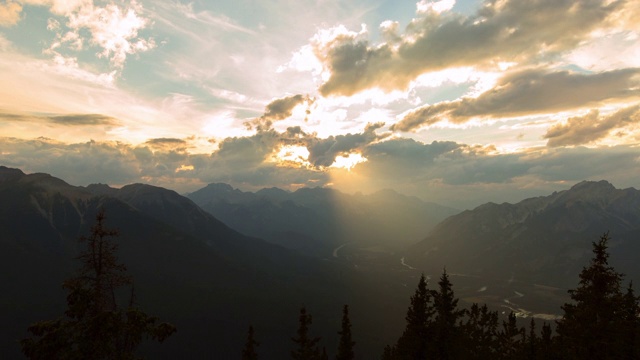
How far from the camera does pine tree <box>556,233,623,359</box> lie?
2689 centimetres

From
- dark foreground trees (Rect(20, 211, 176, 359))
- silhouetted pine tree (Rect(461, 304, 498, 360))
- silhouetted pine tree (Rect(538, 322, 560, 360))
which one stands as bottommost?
silhouetted pine tree (Rect(461, 304, 498, 360))

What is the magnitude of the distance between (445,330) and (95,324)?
100.0 feet

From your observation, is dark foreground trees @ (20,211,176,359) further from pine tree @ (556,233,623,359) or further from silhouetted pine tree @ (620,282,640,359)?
silhouetted pine tree @ (620,282,640,359)

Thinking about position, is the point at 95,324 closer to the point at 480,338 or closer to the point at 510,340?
the point at 510,340

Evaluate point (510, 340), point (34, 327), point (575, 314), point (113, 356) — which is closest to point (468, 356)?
point (510, 340)

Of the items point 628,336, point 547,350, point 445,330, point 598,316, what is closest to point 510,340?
point 547,350

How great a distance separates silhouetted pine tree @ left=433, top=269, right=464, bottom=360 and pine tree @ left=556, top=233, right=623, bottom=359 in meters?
9.85

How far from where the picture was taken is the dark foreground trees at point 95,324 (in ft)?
52.1

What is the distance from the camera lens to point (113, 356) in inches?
663

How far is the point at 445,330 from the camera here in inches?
1390

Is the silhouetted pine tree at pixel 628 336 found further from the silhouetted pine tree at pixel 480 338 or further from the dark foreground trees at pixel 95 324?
the dark foreground trees at pixel 95 324

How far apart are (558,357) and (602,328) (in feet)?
36.0

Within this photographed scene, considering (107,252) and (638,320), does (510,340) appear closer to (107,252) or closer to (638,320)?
(638,320)

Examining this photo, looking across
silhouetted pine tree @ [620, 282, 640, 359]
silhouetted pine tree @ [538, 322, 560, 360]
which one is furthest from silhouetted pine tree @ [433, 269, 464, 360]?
silhouetted pine tree @ [620, 282, 640, 359]
